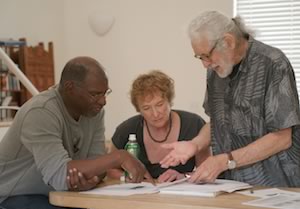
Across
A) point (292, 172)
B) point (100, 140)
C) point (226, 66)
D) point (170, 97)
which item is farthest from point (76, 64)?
point (292, 172)

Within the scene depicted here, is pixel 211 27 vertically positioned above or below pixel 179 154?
above

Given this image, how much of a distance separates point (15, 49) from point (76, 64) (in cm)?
268

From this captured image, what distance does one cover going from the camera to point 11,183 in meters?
2.05

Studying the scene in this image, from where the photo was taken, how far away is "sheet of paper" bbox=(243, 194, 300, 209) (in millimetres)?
1668

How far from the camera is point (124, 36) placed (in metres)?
4.75

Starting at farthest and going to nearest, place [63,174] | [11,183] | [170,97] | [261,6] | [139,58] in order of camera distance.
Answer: [139,58] → [261,6] → [170,97] → [11,183] → [63,174]

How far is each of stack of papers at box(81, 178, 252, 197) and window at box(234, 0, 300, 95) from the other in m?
2.46

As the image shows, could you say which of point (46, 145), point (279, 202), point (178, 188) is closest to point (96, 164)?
point (46, 145)

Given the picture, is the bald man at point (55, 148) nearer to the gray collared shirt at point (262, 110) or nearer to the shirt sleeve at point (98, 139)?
the shirt sleeve at point (98, 139)

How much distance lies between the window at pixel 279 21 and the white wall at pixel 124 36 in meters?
0.22

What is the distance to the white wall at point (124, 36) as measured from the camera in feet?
14.8

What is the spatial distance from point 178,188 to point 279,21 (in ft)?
9.05

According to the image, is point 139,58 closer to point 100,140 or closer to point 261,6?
point 261,6

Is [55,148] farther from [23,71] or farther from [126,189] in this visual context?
[23,71]
